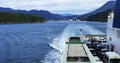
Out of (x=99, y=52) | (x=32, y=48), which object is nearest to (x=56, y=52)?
(x=32, y=48)

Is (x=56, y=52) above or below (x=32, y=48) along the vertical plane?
above

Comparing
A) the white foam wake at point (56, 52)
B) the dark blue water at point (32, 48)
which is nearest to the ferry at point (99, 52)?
the white foam wake at point (56, 52)

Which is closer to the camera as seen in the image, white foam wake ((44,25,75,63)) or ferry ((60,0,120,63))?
ferry ((60,0,120,63))

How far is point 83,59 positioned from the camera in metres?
23.3

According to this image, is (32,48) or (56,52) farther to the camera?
(32,48)

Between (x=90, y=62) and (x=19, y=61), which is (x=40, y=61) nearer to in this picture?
(x=19, y=61)

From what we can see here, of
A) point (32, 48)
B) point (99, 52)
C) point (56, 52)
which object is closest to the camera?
point (99, 52)

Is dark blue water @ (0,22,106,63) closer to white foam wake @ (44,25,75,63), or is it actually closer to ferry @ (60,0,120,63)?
white foam wake @ (44,25,75,63)

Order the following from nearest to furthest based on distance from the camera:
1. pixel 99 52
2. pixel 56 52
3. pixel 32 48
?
pixel 99 52
pixel 56 52
pixel 32 48

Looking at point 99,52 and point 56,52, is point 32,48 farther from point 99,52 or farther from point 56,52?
point 99,52

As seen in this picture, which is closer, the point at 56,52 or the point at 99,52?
the point at 99,52

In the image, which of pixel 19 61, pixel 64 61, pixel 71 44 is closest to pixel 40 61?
pixel 19 61

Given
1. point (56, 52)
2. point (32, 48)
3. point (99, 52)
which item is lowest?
point (32, 48)

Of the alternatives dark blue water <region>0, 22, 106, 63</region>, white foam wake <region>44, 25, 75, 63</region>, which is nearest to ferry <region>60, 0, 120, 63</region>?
white foam wake <region>44, 25, 75, 63</region>
